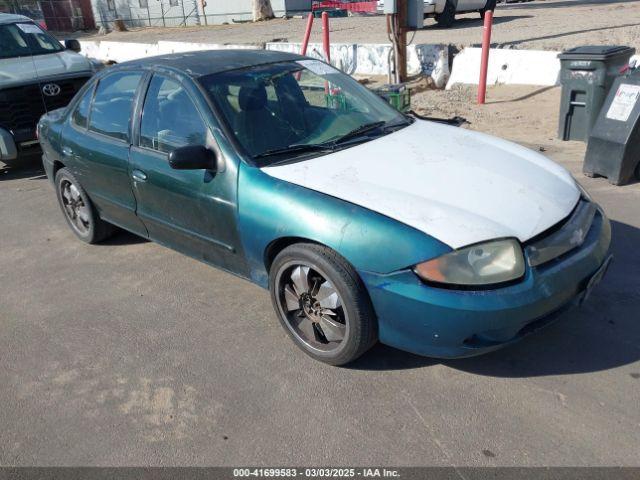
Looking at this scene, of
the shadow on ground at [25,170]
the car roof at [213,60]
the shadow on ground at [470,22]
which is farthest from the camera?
the shadow on ground at [470,22]

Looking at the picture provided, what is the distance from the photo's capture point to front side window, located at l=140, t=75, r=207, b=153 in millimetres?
3635

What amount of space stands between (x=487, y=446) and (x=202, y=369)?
161cm

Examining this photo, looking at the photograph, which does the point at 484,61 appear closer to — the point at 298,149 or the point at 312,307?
the point at 298,149

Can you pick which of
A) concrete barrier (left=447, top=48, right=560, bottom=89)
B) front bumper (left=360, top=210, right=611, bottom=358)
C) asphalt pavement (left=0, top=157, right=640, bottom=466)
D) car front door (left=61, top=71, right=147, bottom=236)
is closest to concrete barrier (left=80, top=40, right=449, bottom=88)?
concrete barrier (left=447, top=48, right=560, bottom=89)

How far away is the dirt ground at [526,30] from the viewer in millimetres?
12016

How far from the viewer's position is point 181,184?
3.68 m

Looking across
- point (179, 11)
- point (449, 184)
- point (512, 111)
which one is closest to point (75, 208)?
point (449, 184)

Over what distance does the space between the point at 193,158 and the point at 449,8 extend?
15.8 meters

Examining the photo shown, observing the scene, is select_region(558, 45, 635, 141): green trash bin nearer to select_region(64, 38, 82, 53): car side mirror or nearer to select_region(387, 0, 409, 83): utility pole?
select_region(387, 0, 409, 83): utility pole

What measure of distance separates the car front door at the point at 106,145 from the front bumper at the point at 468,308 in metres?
2.31

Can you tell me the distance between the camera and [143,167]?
3.95 m

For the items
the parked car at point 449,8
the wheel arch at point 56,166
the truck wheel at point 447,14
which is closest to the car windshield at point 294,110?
the wheel arch at point 56,166

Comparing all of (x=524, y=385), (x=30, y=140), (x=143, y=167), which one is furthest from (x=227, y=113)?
(x=30, y=140)

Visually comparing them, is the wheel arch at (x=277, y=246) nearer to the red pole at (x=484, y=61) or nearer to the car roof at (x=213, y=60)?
the car roof at (x=213, y=60)
